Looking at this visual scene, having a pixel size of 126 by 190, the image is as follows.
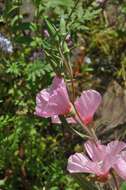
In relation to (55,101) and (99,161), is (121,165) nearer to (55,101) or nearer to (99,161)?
(99,161)

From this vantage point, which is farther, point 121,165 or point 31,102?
point 31,102

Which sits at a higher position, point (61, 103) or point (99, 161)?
point (61, 103)

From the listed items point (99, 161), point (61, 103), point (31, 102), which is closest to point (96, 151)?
point (99, 161)

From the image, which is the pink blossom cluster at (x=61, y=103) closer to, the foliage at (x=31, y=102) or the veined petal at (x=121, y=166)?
the veined petal at (x=121, y=166)

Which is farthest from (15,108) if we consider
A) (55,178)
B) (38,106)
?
(38,106)

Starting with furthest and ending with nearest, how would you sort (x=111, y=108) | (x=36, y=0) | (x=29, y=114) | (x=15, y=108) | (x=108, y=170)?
1. (x=111, y=108)
2. (x=15, y=108)
3. (x=29, y=114)
4. (x=36, y=0)
5. (x=108, y=170)

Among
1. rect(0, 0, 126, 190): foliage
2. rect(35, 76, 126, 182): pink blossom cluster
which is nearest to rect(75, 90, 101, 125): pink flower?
rect(35, 76, 126, 182): pink blossom cluster

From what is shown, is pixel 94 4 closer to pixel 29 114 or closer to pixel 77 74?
pixel 29 114
